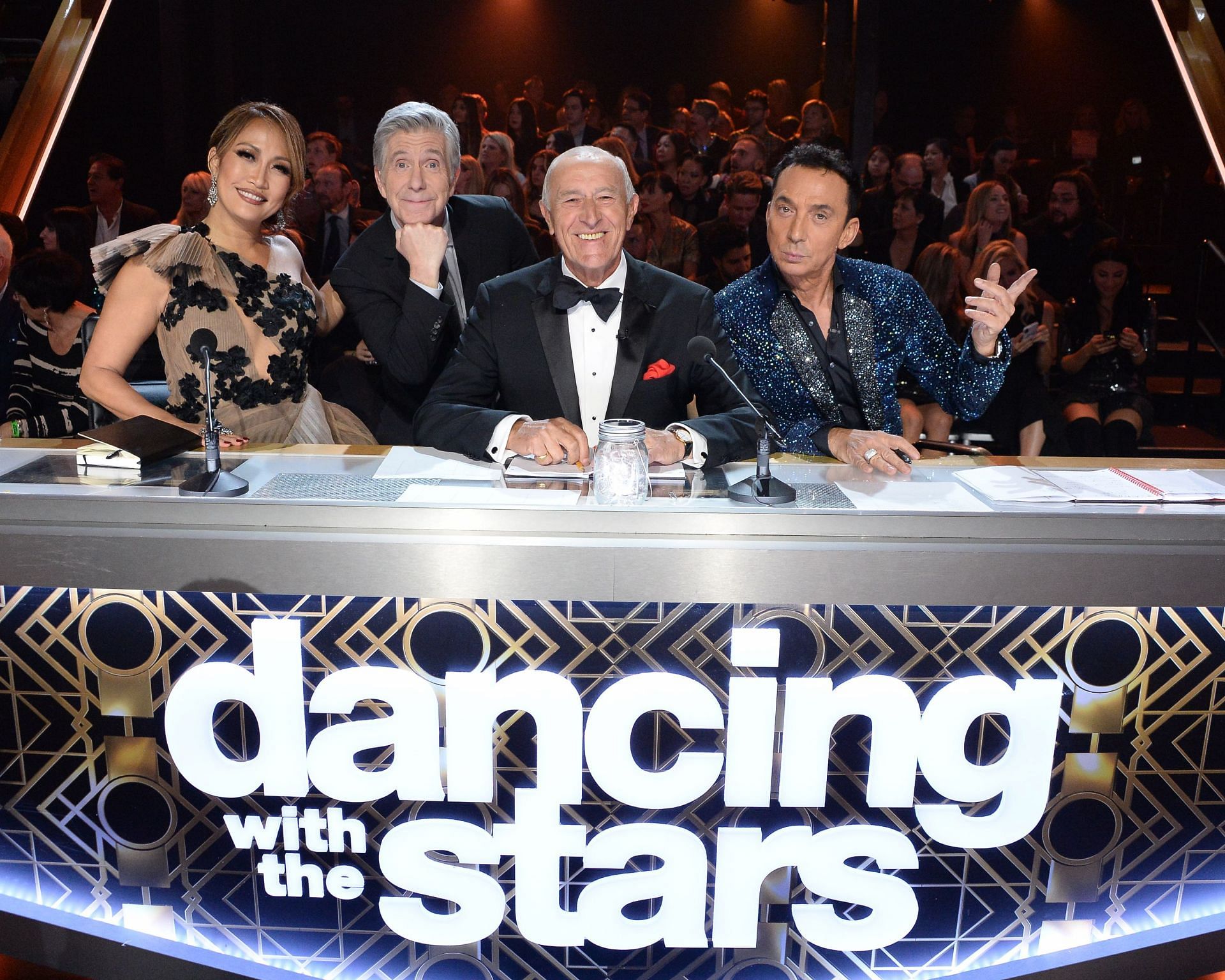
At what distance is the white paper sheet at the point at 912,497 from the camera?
194 cm

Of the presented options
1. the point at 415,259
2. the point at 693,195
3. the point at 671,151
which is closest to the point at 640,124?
the point at 671,151

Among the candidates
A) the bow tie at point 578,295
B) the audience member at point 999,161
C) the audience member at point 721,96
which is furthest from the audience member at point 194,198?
the audience member at point 721,96

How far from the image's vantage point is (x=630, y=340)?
2.55 m

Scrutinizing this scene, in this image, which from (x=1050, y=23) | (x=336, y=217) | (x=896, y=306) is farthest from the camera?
(x=1050, y=23)

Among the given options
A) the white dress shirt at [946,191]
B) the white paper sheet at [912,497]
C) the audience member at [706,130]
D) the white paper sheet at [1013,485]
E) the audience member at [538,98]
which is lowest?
the white paper sheet at [912,497]

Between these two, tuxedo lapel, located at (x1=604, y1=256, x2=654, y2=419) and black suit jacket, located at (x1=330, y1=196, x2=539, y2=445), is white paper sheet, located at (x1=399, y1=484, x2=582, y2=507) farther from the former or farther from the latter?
black suit jacket, located at (x1=330, y1=196, x2=539, y2=445)

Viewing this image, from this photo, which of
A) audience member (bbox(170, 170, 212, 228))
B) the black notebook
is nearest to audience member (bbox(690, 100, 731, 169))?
audience member (bbox(170, 170, 212, 228))

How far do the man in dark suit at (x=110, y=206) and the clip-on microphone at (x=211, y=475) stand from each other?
426 centimetres

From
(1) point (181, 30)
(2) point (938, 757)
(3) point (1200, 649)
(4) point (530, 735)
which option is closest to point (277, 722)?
(4) point (530, 735)

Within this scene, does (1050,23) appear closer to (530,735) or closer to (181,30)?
(181,30)

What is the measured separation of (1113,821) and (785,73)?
8.11 metres

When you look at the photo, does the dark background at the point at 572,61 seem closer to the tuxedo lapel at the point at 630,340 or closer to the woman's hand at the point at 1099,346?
the woman's hand at the point at 1099,346

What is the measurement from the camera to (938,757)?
1972 millimetres

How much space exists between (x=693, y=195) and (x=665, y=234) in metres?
0.92
